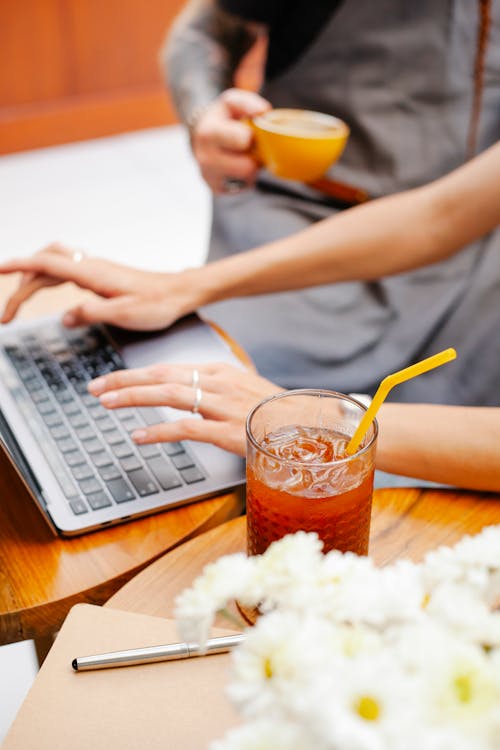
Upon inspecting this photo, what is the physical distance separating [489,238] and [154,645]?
2.99 ft

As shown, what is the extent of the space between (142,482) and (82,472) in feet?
0.21

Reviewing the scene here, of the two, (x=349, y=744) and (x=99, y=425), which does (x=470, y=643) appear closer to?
(x=349, y=744)

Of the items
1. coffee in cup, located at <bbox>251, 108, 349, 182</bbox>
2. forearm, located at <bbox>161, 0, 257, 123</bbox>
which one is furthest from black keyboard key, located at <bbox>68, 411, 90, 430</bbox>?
forearm, located at <bbox>161, 0, 257, 123</bbox>

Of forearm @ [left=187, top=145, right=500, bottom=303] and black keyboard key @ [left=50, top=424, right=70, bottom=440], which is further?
forearm @ [left=187, top=145, right=500, bottom=303]

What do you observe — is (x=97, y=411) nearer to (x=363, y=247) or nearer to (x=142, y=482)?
(x=142, y=482)

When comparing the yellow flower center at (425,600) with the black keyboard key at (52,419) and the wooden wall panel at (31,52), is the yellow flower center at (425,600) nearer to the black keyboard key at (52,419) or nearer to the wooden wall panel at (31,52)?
the black keyboard key at (52,419)

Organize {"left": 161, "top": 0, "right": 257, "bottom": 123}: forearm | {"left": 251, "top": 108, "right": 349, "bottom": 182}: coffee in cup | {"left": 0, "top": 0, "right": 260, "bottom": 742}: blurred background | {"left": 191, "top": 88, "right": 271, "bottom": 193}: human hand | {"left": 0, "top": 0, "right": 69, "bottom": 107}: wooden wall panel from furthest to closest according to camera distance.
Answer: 1. {"left": 0, "top": 0, "right": 69, "bottom": 107}: wooden wall panel
2. {"left": 0, "top": 0, "right": 260, "bottom": 742}: blurred background
3. {"left": 161, "top": 0, "right": 257, "bottom": 123}: forearm
4. {"left": 191, "top": 88, "right": 271, "bottom": 193}: human hand
5. {"left": 251, "top": 108, "right": 349, "bottom": 182}: coffee in cup

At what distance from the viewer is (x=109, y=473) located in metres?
0.86

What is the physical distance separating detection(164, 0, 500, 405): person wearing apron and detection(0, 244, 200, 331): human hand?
162 millimetres

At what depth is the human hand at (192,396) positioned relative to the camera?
2.79 feet

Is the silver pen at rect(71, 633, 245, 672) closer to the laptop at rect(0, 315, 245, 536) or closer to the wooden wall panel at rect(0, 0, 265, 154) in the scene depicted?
the laptop at rect(0, 315, 245, 536)

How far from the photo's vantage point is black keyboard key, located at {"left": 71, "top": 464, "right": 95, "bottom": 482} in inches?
33.7

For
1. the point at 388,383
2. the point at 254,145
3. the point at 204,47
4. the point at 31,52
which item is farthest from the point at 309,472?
the point at 31,52

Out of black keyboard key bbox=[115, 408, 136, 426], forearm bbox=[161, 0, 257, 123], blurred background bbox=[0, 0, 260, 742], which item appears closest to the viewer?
black keyboard key bbox=[115, 408, 136, 426]
